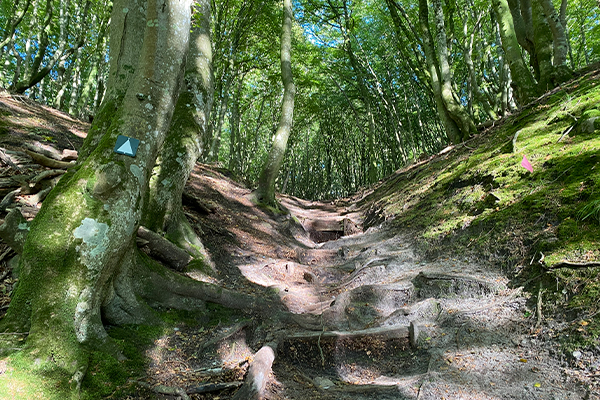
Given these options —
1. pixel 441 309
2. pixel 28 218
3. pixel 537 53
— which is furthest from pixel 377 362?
pixel 537 53

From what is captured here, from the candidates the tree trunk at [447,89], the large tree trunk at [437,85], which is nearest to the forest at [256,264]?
the tree trunk at [447,89]

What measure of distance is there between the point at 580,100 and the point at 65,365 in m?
8.00

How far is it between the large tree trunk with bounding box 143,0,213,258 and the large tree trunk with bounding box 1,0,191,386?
6.47 ft

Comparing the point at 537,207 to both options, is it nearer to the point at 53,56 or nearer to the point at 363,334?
the point at 363,334

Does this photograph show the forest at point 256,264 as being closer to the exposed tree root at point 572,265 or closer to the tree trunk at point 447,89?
the exposed tree root at point 572,265

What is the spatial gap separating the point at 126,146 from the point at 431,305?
153 inches

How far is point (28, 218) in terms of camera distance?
11.6ft

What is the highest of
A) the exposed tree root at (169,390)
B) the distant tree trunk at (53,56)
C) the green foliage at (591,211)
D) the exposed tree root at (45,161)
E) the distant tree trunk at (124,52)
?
the distant tree trunk at (53,56)

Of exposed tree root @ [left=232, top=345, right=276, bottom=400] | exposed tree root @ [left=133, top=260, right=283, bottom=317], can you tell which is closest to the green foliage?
exposed tree root @ [left=232, top=345, right=276, bottom=400]

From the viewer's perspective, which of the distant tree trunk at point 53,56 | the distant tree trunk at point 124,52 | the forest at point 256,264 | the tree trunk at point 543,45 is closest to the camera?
the forest at point 256,264

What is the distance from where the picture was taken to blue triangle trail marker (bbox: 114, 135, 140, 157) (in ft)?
9.96

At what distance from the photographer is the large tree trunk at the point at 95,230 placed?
254cm

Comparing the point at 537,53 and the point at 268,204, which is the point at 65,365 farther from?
the point at 537,53

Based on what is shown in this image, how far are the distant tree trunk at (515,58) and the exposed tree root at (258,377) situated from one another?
8.97 m
